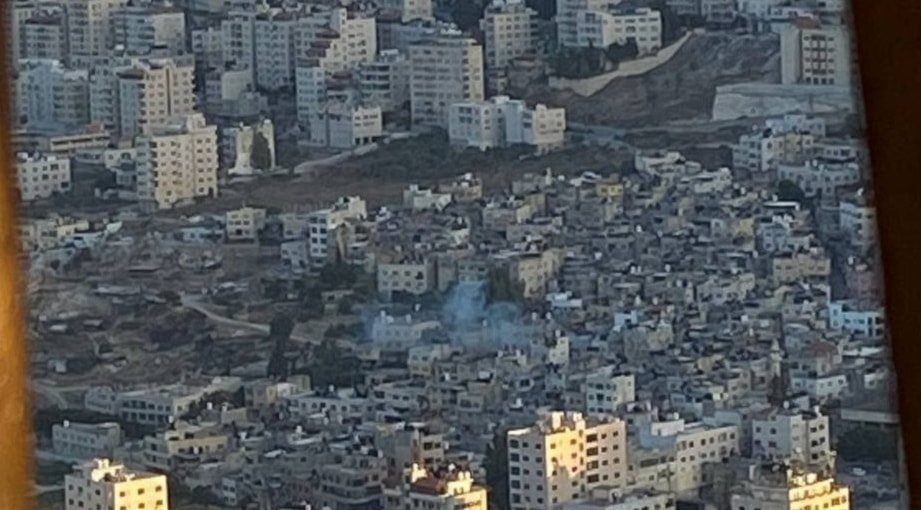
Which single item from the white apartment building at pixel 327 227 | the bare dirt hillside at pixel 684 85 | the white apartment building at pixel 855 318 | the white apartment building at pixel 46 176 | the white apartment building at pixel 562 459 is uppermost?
the bare dirt hillside at pixel 684 85

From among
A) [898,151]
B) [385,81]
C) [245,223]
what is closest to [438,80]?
[385,81]

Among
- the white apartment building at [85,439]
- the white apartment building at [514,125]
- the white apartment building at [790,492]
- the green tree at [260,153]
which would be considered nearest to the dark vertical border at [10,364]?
the white apartment building at [85,439]

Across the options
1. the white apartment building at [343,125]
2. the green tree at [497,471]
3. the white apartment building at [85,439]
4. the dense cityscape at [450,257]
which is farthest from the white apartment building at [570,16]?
the white apartment building at [85,439]

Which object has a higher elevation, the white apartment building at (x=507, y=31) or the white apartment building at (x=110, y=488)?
the white apartment building at (x=507, y=31)

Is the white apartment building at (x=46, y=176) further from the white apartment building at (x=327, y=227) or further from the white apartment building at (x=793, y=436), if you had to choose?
the white apartment building at (x=793, y=436)

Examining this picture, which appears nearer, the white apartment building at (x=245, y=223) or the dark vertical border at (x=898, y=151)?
the dark vertical border at (x=898, y=151)

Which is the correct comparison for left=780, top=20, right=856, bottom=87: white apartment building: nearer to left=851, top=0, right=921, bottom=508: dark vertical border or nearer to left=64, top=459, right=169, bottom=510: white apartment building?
left=851, top=0, right=921, bottom=508: dark vertical border
